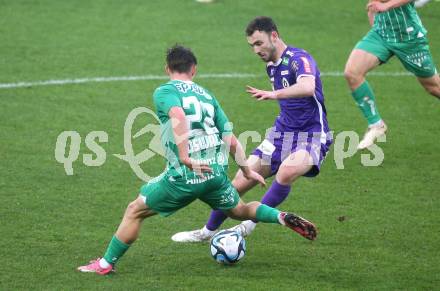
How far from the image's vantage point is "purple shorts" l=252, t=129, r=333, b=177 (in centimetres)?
814

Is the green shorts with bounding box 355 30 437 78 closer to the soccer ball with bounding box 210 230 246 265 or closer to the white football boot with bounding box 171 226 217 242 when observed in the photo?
the white football boot with bounding box 171 226 217 242

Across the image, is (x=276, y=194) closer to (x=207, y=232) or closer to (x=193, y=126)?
(x=207, y=232)

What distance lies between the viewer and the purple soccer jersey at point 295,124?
8.13 m

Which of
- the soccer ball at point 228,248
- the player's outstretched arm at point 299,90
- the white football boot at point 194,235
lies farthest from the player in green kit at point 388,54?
the soccer ball at point 228,248

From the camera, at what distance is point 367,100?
34.8ft

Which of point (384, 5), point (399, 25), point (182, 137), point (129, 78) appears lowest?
point (129, 78)

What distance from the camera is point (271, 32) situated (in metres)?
8.08

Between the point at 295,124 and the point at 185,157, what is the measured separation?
1.82 metres

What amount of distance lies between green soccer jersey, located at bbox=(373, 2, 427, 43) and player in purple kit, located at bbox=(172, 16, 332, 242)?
2792 mm

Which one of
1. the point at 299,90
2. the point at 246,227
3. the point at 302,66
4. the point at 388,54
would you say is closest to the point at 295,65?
the point at 302,66

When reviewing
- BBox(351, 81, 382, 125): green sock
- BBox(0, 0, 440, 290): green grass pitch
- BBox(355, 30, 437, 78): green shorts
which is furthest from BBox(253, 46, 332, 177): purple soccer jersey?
BBox(355, 30, 437, 78): green shorts

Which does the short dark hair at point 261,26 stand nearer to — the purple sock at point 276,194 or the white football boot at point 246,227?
the purple sock at point 276,194

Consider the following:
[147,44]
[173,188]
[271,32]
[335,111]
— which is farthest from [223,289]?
[147,44]

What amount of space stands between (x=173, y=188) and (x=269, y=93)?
3.73ft
